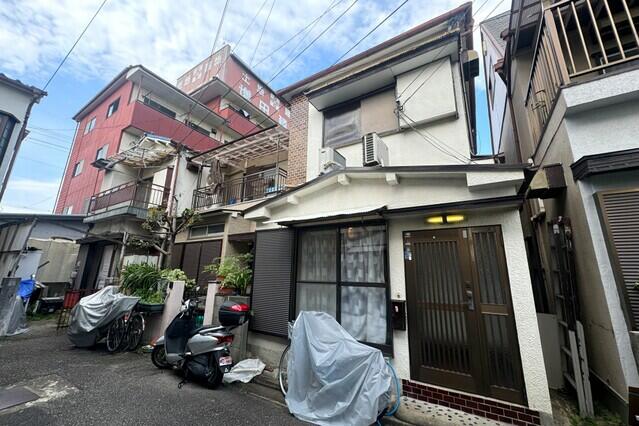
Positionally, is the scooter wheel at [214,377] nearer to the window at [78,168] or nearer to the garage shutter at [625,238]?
the garage shutter at [625,238]

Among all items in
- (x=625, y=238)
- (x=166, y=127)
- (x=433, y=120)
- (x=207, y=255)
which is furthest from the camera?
(x=166, y=127)

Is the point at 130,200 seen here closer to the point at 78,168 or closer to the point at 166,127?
the point at 166,127

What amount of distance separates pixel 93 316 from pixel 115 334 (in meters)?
0.67

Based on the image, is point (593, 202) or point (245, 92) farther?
point (245, 92)

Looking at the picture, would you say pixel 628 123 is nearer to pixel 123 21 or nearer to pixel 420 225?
pixel 420 225

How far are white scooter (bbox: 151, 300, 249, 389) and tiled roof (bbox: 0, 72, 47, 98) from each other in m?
11.2

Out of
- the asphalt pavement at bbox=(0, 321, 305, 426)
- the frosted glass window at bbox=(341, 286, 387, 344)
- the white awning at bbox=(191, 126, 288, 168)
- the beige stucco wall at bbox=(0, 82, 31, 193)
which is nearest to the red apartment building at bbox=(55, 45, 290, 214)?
the white awning at bbox=(191, 126, 288, 168)

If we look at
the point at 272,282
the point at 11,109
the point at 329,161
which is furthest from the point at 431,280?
the point at 11,109

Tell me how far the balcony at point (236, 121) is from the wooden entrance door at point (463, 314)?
1729cm

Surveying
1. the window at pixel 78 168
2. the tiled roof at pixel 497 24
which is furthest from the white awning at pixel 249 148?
the window at pixel 78 168

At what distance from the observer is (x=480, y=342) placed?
3332mm

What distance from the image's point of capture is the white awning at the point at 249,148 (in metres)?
9.53

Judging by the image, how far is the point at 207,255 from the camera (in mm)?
9180

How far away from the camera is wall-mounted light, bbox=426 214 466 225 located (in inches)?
148
